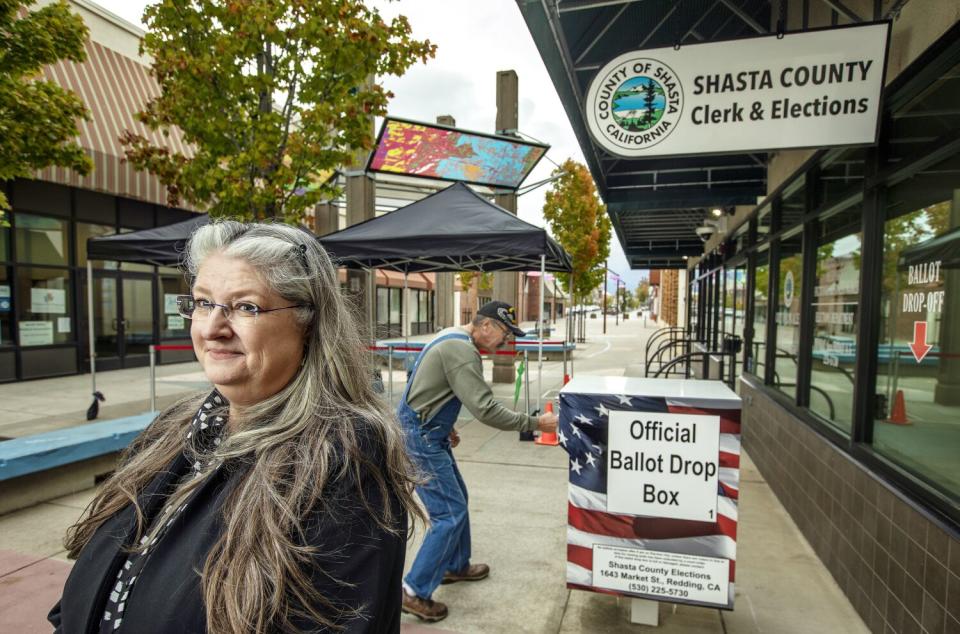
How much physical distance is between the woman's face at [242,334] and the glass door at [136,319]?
14252 millimetres

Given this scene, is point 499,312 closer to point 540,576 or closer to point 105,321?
point 540,576

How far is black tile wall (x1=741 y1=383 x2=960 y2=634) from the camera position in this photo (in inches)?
96.5

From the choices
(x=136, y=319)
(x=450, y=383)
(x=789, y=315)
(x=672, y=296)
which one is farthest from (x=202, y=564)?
(x=672, y=296)

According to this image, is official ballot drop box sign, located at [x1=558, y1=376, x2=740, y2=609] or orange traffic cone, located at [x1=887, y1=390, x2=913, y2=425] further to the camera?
orange traffic cone, located at [x1=887, y1=390, x2=913, y2=425]

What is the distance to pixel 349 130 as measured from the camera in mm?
6219

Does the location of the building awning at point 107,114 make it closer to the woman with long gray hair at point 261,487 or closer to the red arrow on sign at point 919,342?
the woman with long gray hair at point 261,487

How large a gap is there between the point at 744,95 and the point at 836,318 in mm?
1965

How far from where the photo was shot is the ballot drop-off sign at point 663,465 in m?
2.92

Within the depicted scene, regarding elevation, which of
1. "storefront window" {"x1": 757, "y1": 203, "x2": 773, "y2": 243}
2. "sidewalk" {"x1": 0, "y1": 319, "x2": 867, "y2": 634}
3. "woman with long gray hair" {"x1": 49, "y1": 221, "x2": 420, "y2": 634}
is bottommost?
"sidewalk" {"x1": 0, "y1": 319, "x2": 867, "y2": 634}

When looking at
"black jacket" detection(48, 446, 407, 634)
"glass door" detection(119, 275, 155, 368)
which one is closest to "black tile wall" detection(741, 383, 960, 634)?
"black jacket" detection(48, 446, 407, 634)

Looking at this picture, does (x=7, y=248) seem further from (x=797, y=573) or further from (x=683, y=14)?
(x=797, y=573)

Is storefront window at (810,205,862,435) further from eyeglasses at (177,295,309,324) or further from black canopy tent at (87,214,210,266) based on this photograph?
black canopy tent at (87,214,210,266)

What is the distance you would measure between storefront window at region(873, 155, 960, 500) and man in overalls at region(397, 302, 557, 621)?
1890 millimetres

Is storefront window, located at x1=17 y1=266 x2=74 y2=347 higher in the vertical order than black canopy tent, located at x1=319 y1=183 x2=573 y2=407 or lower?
lower
